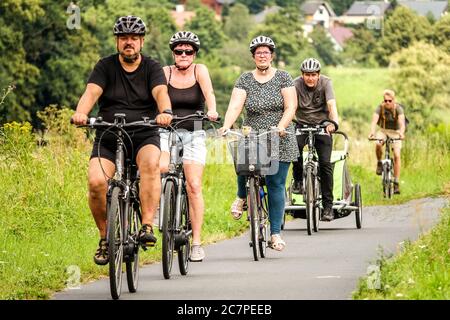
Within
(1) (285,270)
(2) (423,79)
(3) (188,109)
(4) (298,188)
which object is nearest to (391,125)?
(4) (298,188)

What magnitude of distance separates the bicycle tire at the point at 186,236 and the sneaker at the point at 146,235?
1002 mm

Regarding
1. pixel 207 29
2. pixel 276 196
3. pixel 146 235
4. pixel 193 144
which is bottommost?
pixel 146 235

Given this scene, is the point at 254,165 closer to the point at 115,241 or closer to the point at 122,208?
the point at 122,208

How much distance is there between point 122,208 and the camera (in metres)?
10.9

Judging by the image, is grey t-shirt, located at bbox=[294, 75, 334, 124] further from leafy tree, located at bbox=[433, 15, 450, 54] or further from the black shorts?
leafy tree, located at bbox=[433, 15, 450, 54]

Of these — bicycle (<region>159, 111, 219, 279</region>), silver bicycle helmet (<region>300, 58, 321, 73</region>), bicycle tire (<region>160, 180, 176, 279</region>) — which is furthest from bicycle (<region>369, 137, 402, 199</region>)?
bicycle tire (<region>160, 180, 176, 279</region>)

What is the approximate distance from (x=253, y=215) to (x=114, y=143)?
260 centimetres

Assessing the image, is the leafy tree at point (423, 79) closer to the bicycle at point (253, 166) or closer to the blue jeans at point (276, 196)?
the blue jeans at point (276, 196)

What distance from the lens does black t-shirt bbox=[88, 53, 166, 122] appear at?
36.8ft

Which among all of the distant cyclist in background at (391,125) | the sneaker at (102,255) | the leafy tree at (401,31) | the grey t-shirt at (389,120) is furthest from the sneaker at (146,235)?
the leafy tree at (401,31)

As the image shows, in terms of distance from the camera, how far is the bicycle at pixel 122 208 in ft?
34.4
